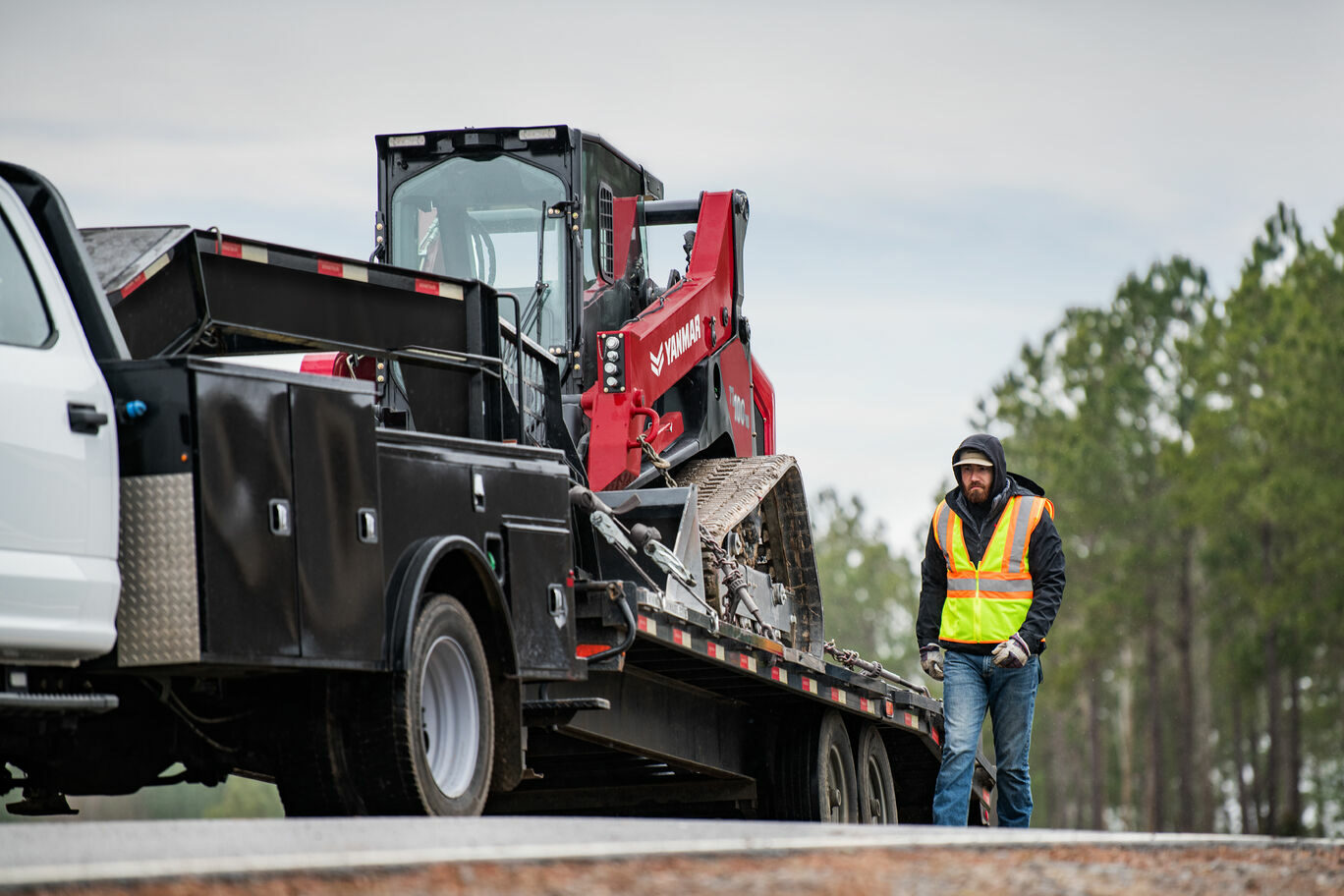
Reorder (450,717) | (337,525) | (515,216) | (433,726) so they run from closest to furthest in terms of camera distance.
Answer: (337,525) → (433,726) → (450,717) → (515,216)

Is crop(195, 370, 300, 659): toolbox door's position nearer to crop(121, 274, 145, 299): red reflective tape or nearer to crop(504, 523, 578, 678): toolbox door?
crop(121, 274, 145, 299): red reflective tape

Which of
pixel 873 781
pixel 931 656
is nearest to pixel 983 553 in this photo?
pixel 931 656

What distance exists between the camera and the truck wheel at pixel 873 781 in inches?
495

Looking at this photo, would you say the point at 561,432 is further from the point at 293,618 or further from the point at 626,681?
the point at 293,618

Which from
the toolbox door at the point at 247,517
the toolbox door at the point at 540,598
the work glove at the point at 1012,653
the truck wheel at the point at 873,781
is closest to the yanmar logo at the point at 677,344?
the truck wheel at the point at 873,781

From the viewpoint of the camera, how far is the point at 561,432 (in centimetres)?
1049

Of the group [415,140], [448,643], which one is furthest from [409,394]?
[415,140]

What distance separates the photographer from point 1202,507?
1800 inches

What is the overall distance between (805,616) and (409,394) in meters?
5.76

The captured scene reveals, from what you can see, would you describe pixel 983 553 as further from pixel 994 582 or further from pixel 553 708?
pixel 553 708

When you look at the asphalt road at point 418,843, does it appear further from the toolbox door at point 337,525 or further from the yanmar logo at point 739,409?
the yanmar logo at point 739,409

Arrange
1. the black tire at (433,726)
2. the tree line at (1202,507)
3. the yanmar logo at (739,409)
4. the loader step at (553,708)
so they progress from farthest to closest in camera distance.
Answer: the tree line at (1202,507)
the yanmar logo at (739,409)
the loader step at (553,708)
the black tire at (433,726)

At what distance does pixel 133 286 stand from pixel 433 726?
79.7 inches

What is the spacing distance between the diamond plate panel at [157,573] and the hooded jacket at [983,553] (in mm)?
4312
